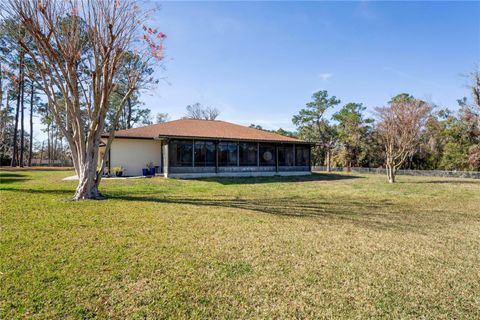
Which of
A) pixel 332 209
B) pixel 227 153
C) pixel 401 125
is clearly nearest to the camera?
pixel 332 209

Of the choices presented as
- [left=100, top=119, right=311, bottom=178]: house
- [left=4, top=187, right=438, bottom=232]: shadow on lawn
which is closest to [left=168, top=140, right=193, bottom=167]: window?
[left=100, top=119, right=311, bottom=178]: house

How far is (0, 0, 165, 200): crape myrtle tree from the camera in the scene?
7680mm

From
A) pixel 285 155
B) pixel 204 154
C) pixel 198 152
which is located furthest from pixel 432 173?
pixel 198 152

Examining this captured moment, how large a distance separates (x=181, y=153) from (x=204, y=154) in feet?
5.50

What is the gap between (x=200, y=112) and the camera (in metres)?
43.5

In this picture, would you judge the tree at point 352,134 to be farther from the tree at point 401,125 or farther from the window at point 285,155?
the tree at point 401,125

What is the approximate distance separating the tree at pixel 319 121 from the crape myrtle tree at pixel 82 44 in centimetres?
2912

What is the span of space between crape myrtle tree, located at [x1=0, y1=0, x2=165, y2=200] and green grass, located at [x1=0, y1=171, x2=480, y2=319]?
275 centimetres

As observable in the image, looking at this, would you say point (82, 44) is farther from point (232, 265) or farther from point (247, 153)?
point (247, 153)

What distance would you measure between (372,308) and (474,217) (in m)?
6.65

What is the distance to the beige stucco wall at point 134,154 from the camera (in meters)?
18.1

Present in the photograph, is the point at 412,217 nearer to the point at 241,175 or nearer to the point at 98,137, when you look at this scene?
the point at 98,137

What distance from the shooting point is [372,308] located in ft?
8.37

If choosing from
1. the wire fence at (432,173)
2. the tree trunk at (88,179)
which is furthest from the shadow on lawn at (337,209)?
the wire fence at (432,173)
